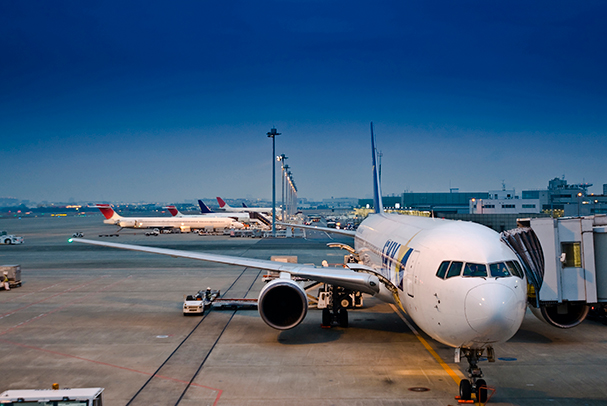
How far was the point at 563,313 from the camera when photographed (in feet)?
42.1

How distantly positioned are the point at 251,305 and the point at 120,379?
8.88 meters

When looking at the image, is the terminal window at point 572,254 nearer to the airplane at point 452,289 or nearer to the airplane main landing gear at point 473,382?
the airplane at point 452,289

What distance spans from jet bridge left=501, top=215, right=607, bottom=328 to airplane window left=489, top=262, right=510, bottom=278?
383 centimetres

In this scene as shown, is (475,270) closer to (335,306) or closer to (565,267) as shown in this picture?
(565,267)

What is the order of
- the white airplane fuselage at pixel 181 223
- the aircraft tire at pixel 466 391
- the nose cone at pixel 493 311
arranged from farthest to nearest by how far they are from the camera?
1. the white airplane fuselage at pixel 181 223
2. the aircraft tire at pixel 466 391
3. the nose cone at pixel 493 311

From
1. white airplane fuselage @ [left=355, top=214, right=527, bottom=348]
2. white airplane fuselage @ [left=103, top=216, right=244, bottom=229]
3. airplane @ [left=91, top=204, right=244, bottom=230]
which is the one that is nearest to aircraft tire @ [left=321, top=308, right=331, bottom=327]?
white airplane fuselage @ [left=355, top=214, right=527, bottom=348]

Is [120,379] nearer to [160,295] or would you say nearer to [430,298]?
[430,298]

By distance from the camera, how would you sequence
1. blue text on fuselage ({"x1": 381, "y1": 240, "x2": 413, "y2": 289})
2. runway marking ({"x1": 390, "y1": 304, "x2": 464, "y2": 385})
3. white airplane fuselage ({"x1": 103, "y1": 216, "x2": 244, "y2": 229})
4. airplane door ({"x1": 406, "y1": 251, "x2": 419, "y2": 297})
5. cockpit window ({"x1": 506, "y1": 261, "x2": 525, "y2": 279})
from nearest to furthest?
cockpit window ({"x1": 506, "y1": 261, "x2": 525, "y2": 279}), airplane door ({"x1": 406, "y1": 251, "x2": 419, "y2": 297}), runway marking ({"x1": 390, "y1": 304, "x2": 464, "y2": 385}), blue text on fuselage ({"x1": 381, "y1": 240, "x2": 413, "y2": 289}), white airplane fuselage ({"x1": 103, "y1": 216, "x2": 244, "y2": 229})

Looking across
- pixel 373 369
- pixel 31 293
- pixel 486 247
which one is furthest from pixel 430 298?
pixel 31 293

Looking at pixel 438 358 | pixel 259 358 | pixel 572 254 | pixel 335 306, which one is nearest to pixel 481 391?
pixel 438 358

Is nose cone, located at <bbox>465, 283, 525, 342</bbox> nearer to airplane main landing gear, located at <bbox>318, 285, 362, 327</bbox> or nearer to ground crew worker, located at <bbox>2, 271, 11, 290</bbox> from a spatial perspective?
airplane main landing gear, located at <bbox>318, 285, 362, 327</bbox>

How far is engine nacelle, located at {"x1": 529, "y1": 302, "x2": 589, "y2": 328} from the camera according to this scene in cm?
1256

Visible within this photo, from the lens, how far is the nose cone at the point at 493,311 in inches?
338

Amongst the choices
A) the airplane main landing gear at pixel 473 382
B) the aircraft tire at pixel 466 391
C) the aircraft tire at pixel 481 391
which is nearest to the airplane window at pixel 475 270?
the airplane main landing gear at pixel 473 382
